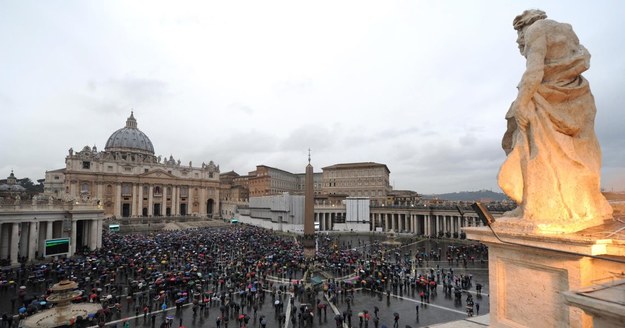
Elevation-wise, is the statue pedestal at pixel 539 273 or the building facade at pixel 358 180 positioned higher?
the building facade at pixel 358 180

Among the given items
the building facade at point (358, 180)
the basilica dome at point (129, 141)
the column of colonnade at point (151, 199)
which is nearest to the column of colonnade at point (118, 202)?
the column of colonnade at point (151, 199)

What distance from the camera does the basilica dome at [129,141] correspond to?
326 ft

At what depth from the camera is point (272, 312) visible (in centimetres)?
1828

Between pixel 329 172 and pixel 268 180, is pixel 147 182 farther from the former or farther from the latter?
pixel 329 172

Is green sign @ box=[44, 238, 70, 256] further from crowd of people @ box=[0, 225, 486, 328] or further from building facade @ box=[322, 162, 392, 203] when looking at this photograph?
building facade @ box=[322, 162, 392, 203]

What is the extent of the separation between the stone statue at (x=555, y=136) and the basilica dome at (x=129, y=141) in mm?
109897

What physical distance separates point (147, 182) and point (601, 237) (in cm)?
9615

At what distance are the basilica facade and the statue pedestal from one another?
81.9m

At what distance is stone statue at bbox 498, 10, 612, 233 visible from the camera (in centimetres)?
511

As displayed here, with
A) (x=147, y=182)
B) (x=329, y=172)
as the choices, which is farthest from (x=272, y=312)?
(x=147, y=182)

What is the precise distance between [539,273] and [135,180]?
310ft

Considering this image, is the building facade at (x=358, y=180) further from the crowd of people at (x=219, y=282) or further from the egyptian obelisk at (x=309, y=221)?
the crowd of people at (x=219, y=282)

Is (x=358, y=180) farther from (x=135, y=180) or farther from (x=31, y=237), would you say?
(x=31, y=237)

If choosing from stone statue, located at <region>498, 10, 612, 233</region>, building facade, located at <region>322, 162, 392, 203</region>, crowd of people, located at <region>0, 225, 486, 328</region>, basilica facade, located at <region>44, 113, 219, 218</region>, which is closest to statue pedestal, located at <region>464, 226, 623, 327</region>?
stone statue, located at <region>498, 10, 612, 233</region>
